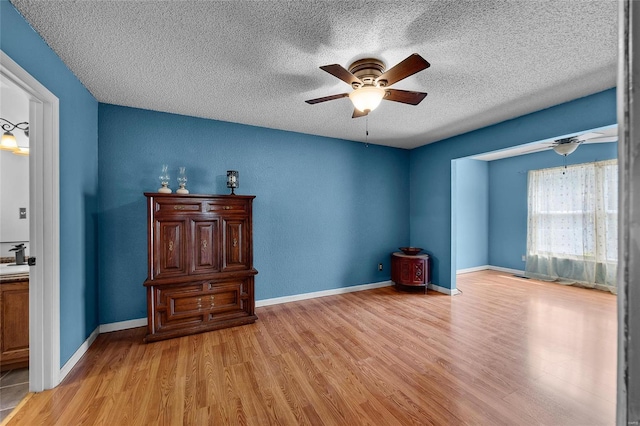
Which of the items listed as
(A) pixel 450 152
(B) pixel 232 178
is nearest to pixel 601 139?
(A) pixel 450 152

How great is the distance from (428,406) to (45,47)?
3.70 m

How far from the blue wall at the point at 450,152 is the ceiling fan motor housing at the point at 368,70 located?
2.27 metres

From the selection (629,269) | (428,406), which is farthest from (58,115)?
(428,406)

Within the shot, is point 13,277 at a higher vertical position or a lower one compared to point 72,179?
lower

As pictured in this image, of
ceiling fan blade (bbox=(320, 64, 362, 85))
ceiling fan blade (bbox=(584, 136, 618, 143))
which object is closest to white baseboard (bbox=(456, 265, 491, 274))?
ceiling fan blade (bbox=(584, 136, 618, 143))

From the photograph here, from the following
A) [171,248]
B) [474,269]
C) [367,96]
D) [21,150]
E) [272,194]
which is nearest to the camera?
[367,96]

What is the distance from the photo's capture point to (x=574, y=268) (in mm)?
4844

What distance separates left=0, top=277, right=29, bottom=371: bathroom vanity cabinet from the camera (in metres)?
2.27

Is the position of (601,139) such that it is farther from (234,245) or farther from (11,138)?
(11,138)

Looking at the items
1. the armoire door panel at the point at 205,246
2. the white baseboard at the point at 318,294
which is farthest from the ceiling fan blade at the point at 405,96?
the white baseboard at the point at 318,294

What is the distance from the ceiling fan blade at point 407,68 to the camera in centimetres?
174

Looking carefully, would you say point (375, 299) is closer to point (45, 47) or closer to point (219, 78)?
point (219, 78)

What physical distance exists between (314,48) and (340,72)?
12.3 inches

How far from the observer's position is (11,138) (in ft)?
8.62
